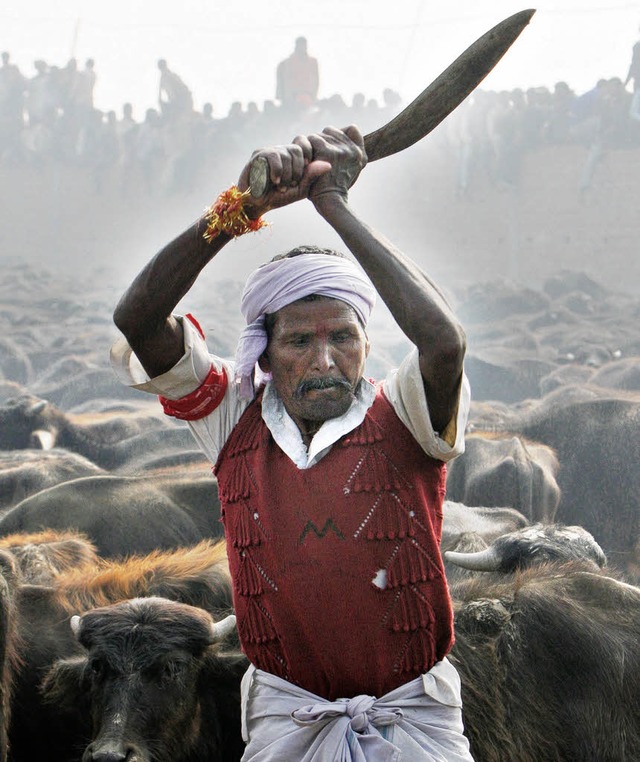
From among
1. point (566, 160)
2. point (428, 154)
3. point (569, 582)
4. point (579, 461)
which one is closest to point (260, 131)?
point (428, 154)

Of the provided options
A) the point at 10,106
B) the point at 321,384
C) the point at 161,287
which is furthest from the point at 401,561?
the point at 10,106

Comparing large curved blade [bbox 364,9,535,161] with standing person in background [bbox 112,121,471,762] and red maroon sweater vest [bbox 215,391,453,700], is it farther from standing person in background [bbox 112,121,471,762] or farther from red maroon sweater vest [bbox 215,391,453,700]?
red maroon sweater vest [bbox 215,391,453,700]

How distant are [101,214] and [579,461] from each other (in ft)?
89.2

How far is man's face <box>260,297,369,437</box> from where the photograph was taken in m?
2.81

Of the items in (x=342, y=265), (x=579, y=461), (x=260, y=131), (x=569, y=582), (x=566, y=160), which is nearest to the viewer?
(x=342, y=265)

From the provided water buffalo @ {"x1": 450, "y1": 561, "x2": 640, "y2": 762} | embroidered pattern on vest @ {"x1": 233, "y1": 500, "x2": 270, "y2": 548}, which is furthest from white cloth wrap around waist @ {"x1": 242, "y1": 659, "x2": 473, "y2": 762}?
water buffalo @ {"x1": 450, "y1": 561, "x2": 640, "y2": 762}

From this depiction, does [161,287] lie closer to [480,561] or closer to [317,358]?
[317,358]

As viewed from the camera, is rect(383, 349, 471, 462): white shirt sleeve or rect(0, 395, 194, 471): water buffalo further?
rect(0, 395, 194, 471): water buffalo

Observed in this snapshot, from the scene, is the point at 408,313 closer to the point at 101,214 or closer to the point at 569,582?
the point at 569,582

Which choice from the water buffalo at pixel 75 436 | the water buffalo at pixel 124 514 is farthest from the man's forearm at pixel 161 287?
the water buffalo at pixel 75 436

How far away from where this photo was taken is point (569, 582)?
4.58m

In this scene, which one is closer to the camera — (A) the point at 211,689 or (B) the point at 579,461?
(A) the point at 211,689

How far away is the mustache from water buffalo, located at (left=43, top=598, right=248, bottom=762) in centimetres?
149

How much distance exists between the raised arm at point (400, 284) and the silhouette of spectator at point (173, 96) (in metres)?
33.1
